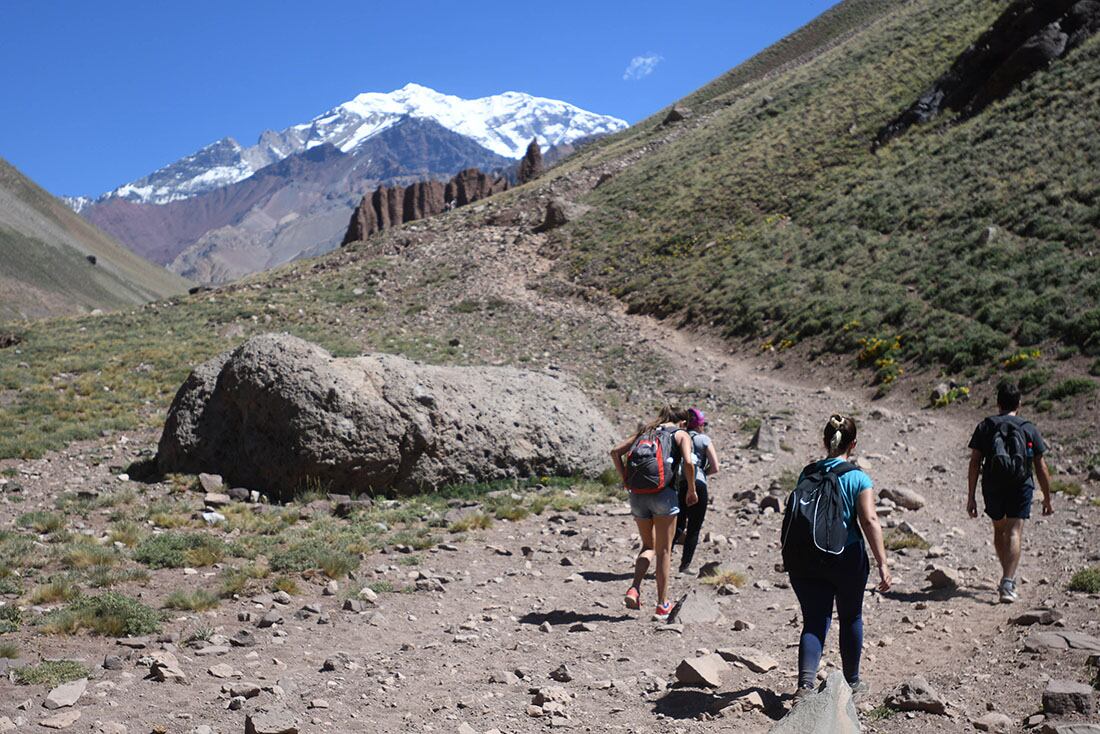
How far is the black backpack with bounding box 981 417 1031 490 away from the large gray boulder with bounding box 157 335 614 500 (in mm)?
6907

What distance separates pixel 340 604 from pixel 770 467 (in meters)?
9.05

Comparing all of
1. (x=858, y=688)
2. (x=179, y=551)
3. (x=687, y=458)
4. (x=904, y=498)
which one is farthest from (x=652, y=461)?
(x=904, y=498)

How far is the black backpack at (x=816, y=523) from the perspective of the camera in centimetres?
492

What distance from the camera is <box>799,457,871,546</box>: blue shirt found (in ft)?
16.5

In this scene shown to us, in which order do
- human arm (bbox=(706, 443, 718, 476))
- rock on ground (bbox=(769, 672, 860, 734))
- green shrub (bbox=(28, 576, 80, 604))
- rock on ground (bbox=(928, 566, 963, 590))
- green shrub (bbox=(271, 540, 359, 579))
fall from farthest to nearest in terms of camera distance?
human arm (bbox=(706, 443, 718, 476))
green shrub (bbox=(271, 540, 359, 579))
rock on ground (bbox=(928, 566, 963, 590))
green shrub (bbox=(28, 576, 80, 604))
rock on ground (bbox=(769, 672, 860, 734))

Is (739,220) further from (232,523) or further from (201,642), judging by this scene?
(201,642)

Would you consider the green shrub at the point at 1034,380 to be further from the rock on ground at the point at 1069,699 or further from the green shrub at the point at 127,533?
the green shrub at the point at 127,533

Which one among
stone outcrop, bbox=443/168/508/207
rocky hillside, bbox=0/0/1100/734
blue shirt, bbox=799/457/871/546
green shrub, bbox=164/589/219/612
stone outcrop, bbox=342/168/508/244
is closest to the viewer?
blue shirt, bbox=799/457/871/546

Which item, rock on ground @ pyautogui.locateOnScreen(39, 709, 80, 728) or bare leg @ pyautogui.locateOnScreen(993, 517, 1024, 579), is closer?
rock on ground @ pyautogui.locateOnScreen(39, 709, 80, 728)

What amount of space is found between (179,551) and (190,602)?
69.5 inches

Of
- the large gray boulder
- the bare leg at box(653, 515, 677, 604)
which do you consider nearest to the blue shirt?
the bare leg at box(653, 515, 677, 604)

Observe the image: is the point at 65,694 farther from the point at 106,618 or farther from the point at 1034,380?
the point at 1034,380

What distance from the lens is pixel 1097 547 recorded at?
29.7ft

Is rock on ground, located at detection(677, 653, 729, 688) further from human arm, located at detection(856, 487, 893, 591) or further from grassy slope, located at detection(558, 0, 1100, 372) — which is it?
grassy slope, located at detection(558, 0, 1100, 372)
